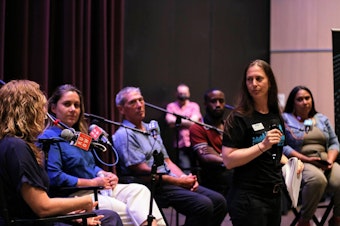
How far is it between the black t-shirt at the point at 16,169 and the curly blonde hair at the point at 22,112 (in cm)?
5

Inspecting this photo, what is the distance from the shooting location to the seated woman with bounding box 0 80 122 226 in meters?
2.02

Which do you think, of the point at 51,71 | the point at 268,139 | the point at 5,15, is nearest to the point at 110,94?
the point at 51,71

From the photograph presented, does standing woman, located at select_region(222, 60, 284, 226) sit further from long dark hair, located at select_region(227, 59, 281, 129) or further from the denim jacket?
the denim jacket

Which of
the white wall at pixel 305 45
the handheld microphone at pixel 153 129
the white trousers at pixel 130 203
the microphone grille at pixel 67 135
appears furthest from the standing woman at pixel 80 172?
the white wall at pixel 305 45

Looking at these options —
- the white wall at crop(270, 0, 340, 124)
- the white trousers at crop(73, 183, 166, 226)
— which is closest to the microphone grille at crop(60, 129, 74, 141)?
the white trousers at crop(73, 183, 166, 226)

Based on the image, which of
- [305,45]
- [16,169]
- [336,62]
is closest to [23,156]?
[16,169]

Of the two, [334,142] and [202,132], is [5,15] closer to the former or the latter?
[202,132]

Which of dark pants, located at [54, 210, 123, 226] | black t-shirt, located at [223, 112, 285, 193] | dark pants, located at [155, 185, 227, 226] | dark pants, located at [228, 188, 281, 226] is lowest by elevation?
dark pants, located at [155, 185, 227, 226]

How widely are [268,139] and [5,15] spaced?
2222mm

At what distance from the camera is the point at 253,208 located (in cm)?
253

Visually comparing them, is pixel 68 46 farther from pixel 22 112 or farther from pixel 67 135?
pixel 22 112

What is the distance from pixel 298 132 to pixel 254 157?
6.00 feet

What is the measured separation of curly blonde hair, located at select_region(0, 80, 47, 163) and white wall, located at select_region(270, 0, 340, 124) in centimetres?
546

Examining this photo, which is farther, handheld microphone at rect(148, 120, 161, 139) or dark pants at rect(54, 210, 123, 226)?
handheld microphone at rect(148, 120, 161, 139)
